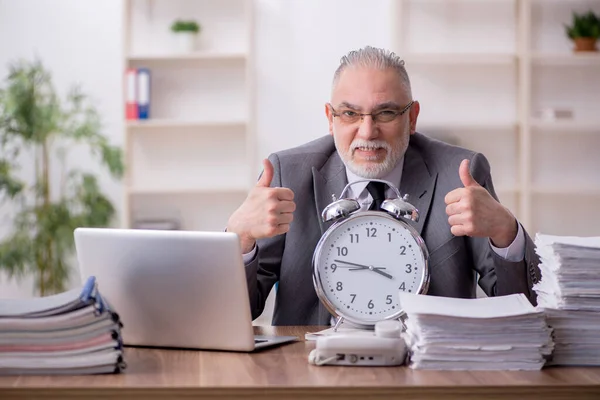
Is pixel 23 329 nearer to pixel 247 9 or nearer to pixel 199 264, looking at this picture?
pixel 199 264

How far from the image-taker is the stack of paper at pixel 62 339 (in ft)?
5.72

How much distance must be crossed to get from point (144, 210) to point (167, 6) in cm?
128

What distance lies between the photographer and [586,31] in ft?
18.1

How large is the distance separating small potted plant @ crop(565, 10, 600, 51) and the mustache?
11.0ft

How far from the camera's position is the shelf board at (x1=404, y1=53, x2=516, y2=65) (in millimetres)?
5484

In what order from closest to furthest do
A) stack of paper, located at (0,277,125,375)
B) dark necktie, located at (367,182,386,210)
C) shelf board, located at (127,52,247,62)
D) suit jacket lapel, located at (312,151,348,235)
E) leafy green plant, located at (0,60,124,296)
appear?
stack of paper, located at (0,277,125,375) < dark necktie, located at (367,182,386,210) < suit jacket lapel, located at (312,151,348,235) < leafy green plant, located at (0,60,124,296) < shelf board, located at (127,52,247,62)

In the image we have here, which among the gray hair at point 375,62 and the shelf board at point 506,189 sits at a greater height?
the gray hair at point 375,62

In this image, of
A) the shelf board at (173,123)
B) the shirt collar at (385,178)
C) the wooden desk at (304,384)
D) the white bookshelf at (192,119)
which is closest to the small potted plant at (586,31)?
the white bookshelf at (192,119)

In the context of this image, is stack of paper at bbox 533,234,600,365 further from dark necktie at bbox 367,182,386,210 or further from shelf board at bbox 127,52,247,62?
shelf board at bbox 127,52,247,62

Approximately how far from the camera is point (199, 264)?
6.24 feet

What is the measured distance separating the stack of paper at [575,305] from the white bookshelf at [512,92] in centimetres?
380

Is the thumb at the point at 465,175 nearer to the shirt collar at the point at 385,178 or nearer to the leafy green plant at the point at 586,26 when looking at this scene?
the shirt collar at the point at 385,178

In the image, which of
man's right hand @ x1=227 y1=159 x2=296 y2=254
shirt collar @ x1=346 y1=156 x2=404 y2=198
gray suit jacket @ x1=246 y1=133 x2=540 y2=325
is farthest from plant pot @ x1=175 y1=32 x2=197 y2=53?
man's right hand @ x1=227 y1=159 x2=296 y2=254

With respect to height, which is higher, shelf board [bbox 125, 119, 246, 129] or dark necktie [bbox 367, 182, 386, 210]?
shelf board [bbox 125, 119, 246, 129]
